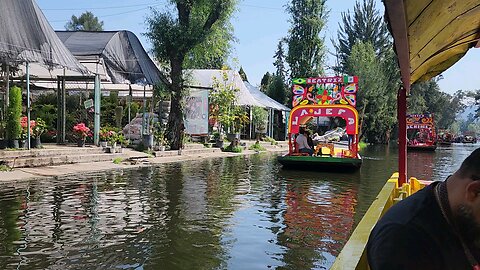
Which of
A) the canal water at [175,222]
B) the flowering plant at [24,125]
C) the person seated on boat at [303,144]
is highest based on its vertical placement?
the flowering plant at [24,125]

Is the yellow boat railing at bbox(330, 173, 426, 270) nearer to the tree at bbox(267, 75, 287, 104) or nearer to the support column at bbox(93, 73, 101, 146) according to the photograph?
the support column at bbox(93, 73, 101, 146)

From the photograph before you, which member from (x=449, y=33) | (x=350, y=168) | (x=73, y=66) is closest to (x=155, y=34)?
(x=73, y=66)

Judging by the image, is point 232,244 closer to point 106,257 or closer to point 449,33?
point 106,257

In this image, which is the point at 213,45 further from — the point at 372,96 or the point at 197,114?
the point at 372,96

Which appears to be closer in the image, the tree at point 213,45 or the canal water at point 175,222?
the canal water at point 175,222

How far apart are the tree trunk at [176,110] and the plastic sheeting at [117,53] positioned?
83cm

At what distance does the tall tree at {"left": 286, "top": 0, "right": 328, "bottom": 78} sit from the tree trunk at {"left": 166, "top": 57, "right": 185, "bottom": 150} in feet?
80.1

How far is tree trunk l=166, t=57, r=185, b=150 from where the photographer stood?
20.9 metres

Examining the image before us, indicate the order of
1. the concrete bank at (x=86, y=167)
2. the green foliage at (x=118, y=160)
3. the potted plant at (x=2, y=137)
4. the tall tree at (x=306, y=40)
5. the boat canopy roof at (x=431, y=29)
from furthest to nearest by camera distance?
the tall tree at (x=306, y=40), the green foliage at (x=118, y=160), the potted plant at (x=2, y=137), the concrete bank at (x=86, y=167), the boat canopy roof at (x=431, y=29)

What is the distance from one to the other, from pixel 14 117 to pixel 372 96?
37201 mm

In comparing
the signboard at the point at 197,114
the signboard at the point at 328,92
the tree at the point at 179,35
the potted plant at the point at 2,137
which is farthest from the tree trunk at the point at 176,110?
the potted plant at the point at 2,137

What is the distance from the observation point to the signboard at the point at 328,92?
16.4m

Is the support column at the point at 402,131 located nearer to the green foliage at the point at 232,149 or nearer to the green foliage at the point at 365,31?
the green foliage at the point at 232,149

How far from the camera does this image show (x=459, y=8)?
2.65m
